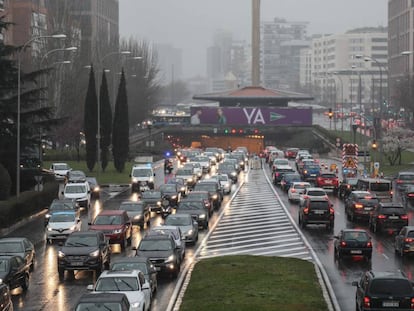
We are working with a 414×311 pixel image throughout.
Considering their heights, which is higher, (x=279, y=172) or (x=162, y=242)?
(x=162, y=242)

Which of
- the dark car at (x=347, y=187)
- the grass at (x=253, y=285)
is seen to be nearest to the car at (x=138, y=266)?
the grass at (x=253, y=285)

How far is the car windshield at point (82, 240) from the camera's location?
34.6 metres

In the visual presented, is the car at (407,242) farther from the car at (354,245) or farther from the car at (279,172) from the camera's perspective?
the car at (279,172)

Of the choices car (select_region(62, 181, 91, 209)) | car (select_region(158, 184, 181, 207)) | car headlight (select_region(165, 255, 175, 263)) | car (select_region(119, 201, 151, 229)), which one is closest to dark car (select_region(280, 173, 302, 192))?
car (select_region(158, 184, 181, 207))

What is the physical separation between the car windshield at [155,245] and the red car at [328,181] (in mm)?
36029

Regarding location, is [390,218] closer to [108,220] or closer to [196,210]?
[196,210]

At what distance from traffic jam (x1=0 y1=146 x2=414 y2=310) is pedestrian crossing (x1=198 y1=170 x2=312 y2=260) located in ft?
2.16

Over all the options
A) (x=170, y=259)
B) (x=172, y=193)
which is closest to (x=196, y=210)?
(x=172, y=193)

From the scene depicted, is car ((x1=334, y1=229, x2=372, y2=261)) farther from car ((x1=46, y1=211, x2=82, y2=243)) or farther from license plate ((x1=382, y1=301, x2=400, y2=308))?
car ((x1=46, y1=211, x2=82, y2=243))

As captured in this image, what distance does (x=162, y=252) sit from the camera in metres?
33.8

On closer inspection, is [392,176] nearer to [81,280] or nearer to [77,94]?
[77,94]

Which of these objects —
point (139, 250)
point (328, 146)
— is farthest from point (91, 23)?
point (139, 250)

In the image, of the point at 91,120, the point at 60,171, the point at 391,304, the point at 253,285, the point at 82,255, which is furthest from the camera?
the point at 91,120

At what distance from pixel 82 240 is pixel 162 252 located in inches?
112
